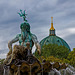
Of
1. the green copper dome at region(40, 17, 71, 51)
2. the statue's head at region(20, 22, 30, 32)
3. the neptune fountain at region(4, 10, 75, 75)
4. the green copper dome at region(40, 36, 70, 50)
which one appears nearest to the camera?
the neptune fountain at region(4, 10, 75, 75)

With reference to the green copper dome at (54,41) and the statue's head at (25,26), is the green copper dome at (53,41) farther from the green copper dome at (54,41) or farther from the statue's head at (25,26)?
the statue's head at (25,26)

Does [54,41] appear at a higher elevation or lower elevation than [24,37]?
higher

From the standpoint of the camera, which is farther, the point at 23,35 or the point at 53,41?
the point at 53,41

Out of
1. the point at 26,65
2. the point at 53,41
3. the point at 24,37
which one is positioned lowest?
the point at 26,65

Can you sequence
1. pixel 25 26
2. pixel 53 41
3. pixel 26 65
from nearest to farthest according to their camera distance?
pixel 26 65
pixel 25 26
pixel 53 41

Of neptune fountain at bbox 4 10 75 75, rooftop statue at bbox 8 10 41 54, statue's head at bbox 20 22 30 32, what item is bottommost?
neptune fountain at bbox 4 10 75 75

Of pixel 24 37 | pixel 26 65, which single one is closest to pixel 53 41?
pixel 24 37

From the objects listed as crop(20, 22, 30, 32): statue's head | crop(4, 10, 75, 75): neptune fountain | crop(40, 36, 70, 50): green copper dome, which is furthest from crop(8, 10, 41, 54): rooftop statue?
crop(40, 36, 70, 50): green copper dome

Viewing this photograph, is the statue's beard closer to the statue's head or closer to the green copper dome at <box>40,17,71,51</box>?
the statue's head

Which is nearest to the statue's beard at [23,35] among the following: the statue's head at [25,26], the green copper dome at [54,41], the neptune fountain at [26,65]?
the statue's head at [25,26]

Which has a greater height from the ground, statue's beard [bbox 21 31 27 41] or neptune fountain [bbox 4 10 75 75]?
statue's beard [bbox 21 31 27 41]

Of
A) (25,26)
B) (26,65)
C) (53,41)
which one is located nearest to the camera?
(26,65)

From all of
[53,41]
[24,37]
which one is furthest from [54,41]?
[24,37]

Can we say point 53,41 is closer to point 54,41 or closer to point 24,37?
point 54,41
